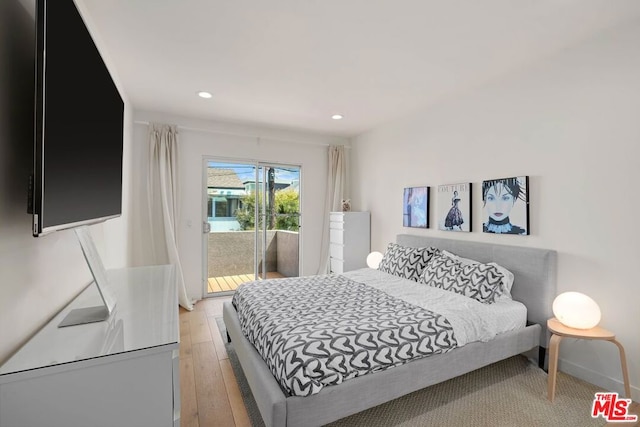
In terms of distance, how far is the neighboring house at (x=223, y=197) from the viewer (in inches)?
174

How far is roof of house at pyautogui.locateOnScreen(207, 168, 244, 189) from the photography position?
4398 millimetres

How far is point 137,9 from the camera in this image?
75.9 inches

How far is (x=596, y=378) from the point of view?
2205 millimetres

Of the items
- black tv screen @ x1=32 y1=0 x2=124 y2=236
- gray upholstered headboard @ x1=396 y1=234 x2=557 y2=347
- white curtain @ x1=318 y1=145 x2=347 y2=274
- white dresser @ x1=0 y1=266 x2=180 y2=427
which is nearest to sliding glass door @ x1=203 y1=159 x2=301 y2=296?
white curtain @ x1=318 y1=145 x2=347 y2=274

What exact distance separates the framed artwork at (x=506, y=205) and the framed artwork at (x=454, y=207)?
0.18m

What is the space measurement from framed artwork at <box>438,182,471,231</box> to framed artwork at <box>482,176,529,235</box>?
0.58 ft

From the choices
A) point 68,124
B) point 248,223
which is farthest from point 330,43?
point 248,223

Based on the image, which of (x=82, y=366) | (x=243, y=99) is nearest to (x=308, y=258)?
(x=243, y=99)

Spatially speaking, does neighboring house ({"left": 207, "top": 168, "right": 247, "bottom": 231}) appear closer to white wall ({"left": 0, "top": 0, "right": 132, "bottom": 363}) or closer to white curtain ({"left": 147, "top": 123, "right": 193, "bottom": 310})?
white curtain ({"left": 147, "top": 123, "right": 193, "bottom": 310})

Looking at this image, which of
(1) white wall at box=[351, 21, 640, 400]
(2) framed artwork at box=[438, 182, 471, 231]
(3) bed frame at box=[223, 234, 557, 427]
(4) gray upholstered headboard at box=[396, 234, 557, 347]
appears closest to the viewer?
(3) bed frame at box=[223, 234, 557, 427]

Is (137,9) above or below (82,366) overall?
above

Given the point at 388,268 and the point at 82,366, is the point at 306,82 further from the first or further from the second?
the point at 82,366

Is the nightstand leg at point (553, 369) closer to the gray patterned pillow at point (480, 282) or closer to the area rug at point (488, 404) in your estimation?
the area rug at point (488, 404)

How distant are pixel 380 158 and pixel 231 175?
2.27 metres
